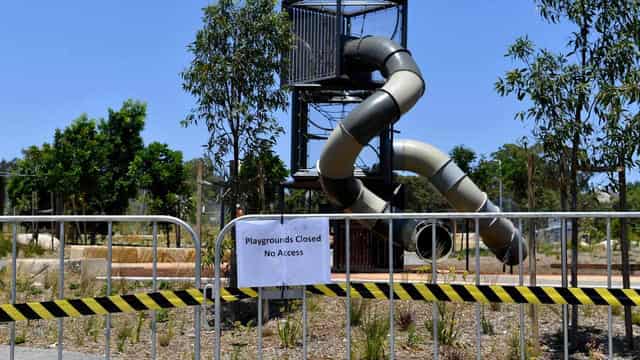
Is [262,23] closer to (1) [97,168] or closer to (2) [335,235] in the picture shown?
(2) [335,235]

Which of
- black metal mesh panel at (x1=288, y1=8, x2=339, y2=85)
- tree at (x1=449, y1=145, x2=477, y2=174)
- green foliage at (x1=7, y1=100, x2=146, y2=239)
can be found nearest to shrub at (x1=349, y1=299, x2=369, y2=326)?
Answer: black metal mesh panel at (x1=288, y1=8, x2=339, y2=85)

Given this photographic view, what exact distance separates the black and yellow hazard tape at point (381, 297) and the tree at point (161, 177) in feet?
88.2

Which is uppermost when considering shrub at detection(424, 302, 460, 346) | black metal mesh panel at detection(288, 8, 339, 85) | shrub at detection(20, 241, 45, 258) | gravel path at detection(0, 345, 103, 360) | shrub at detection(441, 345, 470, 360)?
black metal mesh panel at detection(288, 8, 339, 85)

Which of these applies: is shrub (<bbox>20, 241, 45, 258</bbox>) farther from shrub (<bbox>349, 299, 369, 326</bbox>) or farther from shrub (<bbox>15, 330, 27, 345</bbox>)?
shrub (<bbox>349, 299, 369, 326</bbox>)

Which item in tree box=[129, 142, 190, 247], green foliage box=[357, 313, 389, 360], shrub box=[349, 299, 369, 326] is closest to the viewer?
green foliage box=[357, 313, 389, 360]

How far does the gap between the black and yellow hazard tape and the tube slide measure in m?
8.49

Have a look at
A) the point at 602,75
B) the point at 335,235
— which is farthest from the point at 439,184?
the point at 602,75

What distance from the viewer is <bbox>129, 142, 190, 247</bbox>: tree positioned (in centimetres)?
3203

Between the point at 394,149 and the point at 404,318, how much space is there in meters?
10.5

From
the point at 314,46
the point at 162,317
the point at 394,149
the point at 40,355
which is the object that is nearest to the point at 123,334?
the point at 40,355

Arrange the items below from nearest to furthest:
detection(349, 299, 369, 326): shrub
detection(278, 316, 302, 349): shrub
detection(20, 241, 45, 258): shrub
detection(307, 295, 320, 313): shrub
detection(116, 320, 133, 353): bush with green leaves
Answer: detection(278, 316, 302, 349): shrub
detection(116, 320, 133, 353): bush with green leaves
detection(349, 299, 369, 326): shrub
detection(307, 295, 320, 313): shrub
detection(20, 241, 45, 258): shrub

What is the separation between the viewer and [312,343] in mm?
8516

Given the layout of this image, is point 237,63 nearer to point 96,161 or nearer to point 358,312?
point 358,312

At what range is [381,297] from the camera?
5598 mm
